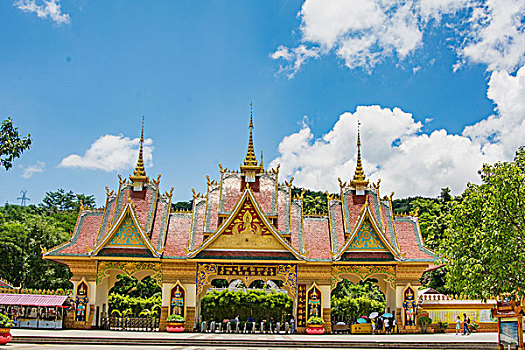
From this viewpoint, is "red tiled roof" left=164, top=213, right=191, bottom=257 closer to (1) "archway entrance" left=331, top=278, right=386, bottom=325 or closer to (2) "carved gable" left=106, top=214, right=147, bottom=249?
(2) "carved gable" left=106, top=214, right=147, bottom=249

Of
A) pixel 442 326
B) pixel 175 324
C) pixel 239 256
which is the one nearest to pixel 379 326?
pixel 442 326

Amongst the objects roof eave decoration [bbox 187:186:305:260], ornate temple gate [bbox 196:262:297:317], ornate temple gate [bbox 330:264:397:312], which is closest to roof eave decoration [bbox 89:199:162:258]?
roof eave decoration [bbox 187:186:305:260]

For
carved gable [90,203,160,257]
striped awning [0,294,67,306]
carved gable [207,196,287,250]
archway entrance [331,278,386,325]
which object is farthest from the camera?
archway entrance [331,278,386,325]

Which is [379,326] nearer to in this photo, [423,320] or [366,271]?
[423,320]

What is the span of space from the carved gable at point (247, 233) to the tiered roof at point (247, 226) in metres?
0.05

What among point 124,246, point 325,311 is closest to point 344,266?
point 325,311

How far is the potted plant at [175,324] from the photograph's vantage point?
2377 cm

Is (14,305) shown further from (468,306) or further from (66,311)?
(468,306)

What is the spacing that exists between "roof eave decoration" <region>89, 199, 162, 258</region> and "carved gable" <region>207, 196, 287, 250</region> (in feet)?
8.76

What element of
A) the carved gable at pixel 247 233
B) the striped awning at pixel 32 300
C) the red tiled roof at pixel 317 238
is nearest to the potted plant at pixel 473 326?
the red tiled roof at pixel 317 238

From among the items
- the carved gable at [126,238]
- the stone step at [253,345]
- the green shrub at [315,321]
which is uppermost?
the carved gable at [126,238]

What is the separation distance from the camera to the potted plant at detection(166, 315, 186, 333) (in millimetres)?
23766

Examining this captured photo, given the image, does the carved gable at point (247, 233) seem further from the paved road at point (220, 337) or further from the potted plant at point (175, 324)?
the paved road at point (220, 337)

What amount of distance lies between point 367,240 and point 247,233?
5691 millimetres
